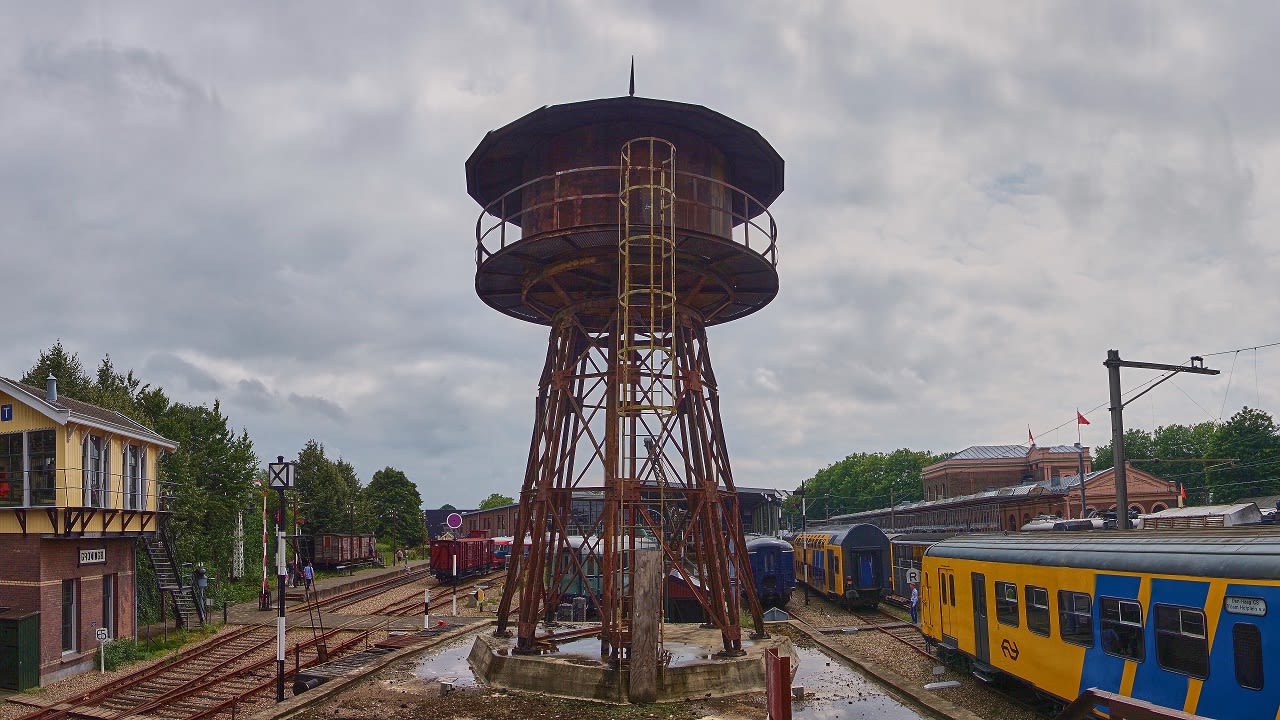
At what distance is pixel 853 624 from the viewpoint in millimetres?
27312

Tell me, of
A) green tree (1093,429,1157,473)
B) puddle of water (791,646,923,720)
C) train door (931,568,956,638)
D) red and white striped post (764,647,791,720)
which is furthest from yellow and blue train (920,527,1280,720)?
green tree (1093,429,1157,473)

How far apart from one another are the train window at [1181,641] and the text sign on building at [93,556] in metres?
22.9

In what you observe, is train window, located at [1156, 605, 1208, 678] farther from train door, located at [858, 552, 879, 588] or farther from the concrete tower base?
train door, located at [858, 552, 879, 588]

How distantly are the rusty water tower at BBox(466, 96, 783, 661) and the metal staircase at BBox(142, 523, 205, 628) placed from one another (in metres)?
13.3

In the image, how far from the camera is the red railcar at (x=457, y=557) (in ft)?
142

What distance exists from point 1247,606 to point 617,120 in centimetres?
1357

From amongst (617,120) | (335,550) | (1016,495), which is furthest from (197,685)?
(1016,495)

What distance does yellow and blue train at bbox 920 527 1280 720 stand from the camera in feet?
30.6

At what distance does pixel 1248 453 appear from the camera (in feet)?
213

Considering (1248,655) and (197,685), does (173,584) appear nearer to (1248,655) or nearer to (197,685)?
(197,685)

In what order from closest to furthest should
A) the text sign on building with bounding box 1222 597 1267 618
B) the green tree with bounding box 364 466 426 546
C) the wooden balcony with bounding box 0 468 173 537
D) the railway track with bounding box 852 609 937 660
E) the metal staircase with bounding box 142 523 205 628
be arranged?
the text sign on building with bounding box 1222 597 1267 618, the wooden balcony with bounding box 0 468 173 537, the railway track with bounding box 852 609 937 660, the metal staircase with bounding box 142 523 205 628, the green tree with bounding box 364 466 426 546

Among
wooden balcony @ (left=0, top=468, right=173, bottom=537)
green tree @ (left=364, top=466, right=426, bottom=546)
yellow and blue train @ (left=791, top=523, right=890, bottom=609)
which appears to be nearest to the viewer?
wooden balcony @ (left=0, top=468, right=173, bottom=537)

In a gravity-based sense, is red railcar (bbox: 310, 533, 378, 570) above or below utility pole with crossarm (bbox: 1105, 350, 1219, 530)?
below

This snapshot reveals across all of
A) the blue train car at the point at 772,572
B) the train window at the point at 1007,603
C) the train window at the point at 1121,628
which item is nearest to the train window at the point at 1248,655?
the train window at the point at 1121,628
